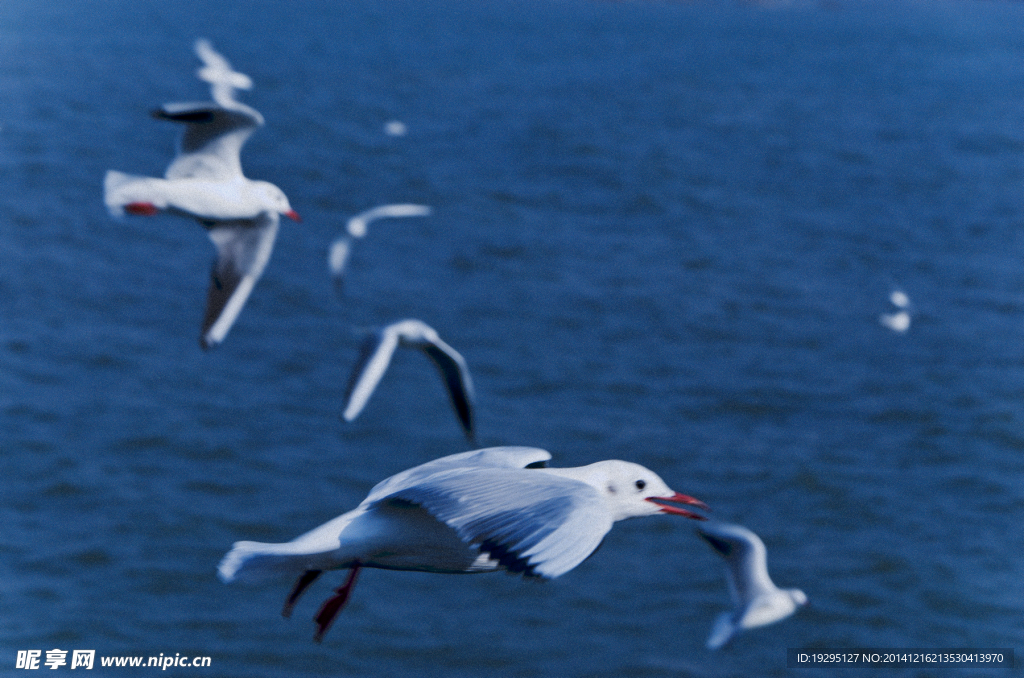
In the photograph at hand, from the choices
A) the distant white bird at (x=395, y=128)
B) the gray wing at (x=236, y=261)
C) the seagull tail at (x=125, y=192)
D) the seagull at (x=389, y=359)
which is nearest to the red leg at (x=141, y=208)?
the seagull tail at (x=125, y=192)

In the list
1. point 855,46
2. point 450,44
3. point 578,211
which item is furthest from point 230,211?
point 855,46

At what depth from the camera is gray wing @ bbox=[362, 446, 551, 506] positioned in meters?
5.20

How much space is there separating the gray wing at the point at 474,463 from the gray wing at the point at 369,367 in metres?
1.81

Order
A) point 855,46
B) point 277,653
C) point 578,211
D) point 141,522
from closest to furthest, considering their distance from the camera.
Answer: point 277,653 → point 141,522 → point 578,211 → point 855,46

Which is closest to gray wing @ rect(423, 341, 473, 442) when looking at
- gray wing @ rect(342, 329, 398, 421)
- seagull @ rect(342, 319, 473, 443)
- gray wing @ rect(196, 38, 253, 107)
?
seagull @ rect(342, 319, 473, 443)

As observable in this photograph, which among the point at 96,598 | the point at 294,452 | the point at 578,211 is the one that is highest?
the point at 578,211

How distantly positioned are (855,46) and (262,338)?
2396 inches

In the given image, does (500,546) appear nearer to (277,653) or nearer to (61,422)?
(277,653)

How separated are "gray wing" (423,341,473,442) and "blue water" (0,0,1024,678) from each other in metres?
14.2

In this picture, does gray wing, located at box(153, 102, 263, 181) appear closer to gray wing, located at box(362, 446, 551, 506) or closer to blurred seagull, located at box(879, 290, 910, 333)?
gray wing, located at box(362, 446, 551, 506)

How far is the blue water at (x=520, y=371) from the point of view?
900 inches

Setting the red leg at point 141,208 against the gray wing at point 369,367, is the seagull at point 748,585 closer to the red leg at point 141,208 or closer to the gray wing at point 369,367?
the gray wing at point 369,367

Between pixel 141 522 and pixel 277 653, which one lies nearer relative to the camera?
pixel 277 653

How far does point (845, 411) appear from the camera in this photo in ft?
91.6
